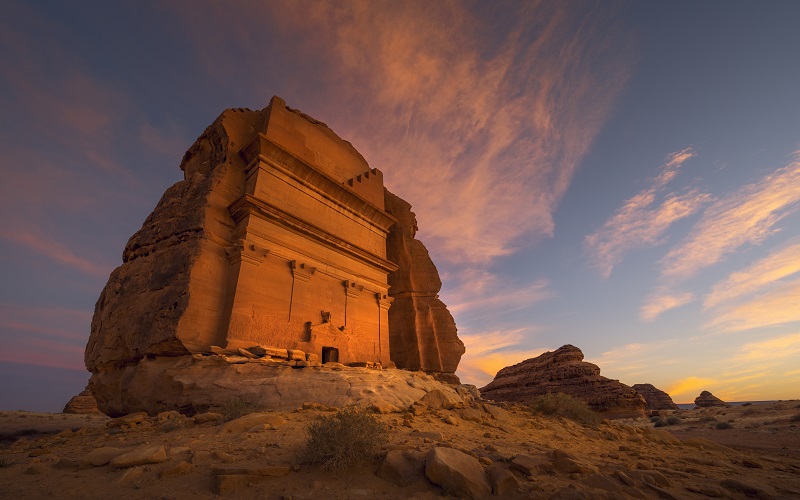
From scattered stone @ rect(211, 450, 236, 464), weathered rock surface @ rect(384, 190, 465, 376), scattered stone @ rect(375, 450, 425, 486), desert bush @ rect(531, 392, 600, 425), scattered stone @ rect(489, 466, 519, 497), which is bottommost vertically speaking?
scattered stone @ rect(489, 466, 519, 497)

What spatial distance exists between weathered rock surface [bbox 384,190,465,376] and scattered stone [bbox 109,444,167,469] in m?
12.8

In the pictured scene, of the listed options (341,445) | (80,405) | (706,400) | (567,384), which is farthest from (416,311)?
(706,400)

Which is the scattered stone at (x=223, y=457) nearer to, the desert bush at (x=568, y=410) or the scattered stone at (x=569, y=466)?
the scattered stone at (x=569, y=466)

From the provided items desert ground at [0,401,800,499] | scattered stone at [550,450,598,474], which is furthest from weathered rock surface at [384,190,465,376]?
scattered stone at [550,450,598,474]

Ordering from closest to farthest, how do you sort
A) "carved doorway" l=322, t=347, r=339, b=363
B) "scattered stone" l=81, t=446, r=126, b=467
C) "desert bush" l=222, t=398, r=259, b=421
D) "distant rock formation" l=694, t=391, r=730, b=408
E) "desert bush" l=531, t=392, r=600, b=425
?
1. "scattered stone" l=81, t=446, r=126, b=467
2. "desert bush" l=222, t=398, r=259, b=421
3. "desert bush" l=531, t=392, r=600, b=425
4. "carved doorway" l=322, t=347, r=339, b=363
5. "distant rock formation" l=694, t=391, r=730, b=408

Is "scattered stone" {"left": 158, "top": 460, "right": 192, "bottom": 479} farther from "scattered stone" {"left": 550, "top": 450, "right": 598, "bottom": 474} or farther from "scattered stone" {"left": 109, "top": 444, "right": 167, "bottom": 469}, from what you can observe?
"scattered stone" {"left": 550, "top": 450, "right": 598, "bottom": 474}

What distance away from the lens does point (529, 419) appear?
9938mm

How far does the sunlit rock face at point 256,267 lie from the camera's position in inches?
384

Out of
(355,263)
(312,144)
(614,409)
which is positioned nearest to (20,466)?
(355,263)

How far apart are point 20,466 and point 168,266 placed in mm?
6369

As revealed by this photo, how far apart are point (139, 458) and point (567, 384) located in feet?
92.3

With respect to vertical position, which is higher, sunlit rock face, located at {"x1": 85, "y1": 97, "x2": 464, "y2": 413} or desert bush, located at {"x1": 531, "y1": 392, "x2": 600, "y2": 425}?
sunlit rock face, located at {"x1": 85, "y1": 97, "x2": 464, "y2": 413}

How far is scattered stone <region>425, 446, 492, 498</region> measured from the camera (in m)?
3.49

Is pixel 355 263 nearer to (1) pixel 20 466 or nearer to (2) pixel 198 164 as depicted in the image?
(2) pixel 198 164
